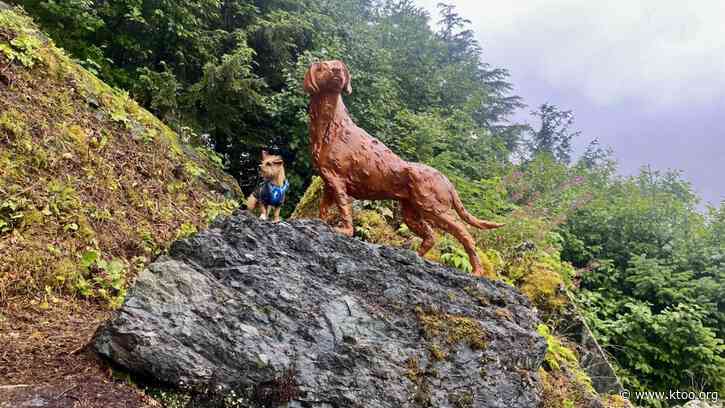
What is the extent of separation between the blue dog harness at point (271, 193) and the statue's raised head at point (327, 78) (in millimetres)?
1197

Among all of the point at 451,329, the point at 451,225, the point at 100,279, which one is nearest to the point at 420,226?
the point at 451,225

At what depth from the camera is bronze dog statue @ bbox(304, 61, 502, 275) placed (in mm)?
4520

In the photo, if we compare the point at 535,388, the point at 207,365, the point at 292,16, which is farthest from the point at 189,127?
the point at 535,388

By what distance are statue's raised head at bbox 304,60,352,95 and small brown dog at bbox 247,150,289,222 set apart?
965 millimetres

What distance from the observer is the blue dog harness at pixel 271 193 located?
5.18m

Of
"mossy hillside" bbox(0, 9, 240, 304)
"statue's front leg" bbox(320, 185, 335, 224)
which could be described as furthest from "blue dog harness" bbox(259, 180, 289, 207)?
"mossy hillside" bbox(0, 9, 240, 304)

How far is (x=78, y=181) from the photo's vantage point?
18.6ft

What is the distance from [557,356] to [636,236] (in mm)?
6738

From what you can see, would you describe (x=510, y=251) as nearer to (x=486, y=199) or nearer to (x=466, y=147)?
(x=486, y=199)

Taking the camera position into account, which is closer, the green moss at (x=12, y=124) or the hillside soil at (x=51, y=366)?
the hillside soil at (x=51, y=366)

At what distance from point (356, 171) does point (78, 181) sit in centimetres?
350

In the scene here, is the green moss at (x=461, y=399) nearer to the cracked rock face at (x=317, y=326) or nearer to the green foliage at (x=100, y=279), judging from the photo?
the cracked rock face at (x=317, y=326)

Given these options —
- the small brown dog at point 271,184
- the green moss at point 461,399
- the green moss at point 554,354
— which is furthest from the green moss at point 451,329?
the small brown dog at point 271,184

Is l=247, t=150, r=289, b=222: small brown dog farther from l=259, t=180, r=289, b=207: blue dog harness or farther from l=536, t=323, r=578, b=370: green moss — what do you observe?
l=536, t=323, r=578, b=370: green moss
